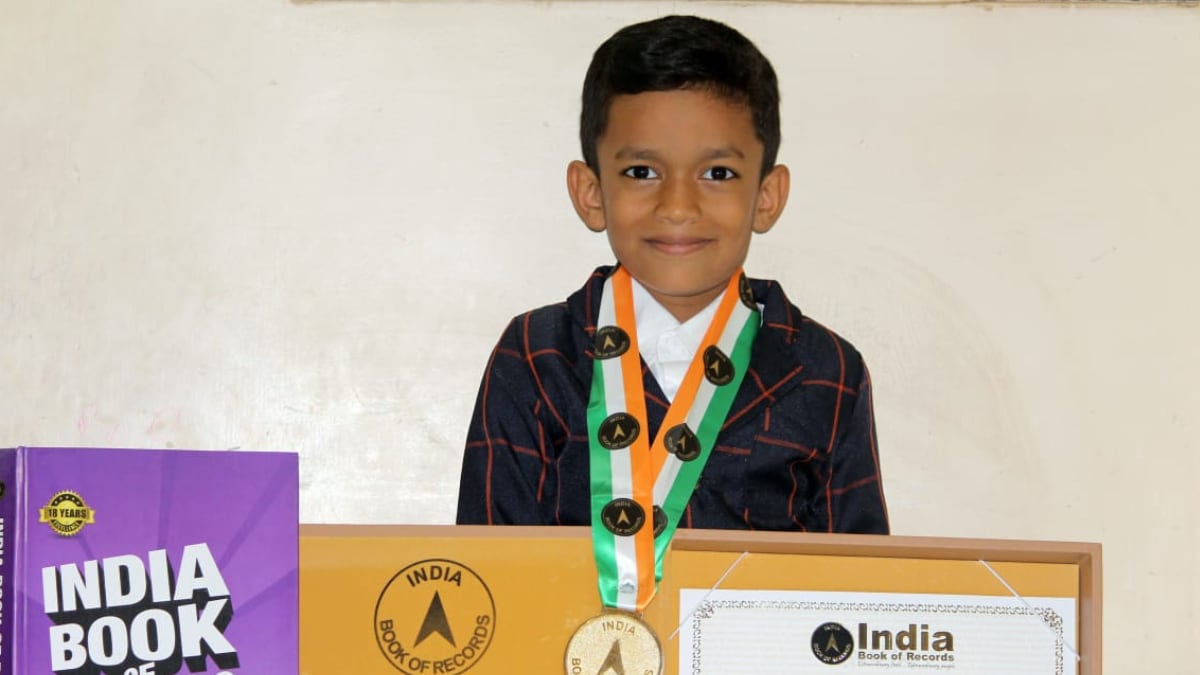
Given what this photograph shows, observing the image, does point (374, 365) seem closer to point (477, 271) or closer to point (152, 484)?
point (477, 271)

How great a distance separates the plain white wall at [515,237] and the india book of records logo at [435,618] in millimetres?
603

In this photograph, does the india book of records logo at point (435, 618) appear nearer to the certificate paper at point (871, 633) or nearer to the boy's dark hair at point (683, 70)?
the certificate paper at point (871, 633)

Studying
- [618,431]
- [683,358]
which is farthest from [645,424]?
[683,358]

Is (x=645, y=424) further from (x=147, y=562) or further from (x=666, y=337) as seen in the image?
(x=147, y=562)

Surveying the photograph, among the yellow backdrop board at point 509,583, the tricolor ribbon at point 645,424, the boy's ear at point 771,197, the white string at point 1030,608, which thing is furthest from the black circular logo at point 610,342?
the white string at point 1030,608

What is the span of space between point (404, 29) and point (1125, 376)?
1.04 metres

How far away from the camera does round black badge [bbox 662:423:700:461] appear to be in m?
1.38

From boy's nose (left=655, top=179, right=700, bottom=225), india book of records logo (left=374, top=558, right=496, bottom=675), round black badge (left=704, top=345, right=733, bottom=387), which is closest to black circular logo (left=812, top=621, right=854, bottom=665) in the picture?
india book of records logo (left=374, top=558, right=496, bottom=675)

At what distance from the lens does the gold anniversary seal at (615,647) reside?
3.67 feet

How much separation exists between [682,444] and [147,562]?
55 centimetres

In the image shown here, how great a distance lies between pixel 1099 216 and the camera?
1.76 meters

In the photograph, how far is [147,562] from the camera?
1.08 metres

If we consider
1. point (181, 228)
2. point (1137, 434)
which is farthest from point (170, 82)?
point (1137, 434)

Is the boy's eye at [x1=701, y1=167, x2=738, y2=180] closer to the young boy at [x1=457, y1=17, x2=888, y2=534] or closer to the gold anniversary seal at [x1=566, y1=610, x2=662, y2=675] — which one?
the young boy at [x1=457, y1=17, x2=888, y2=534]
